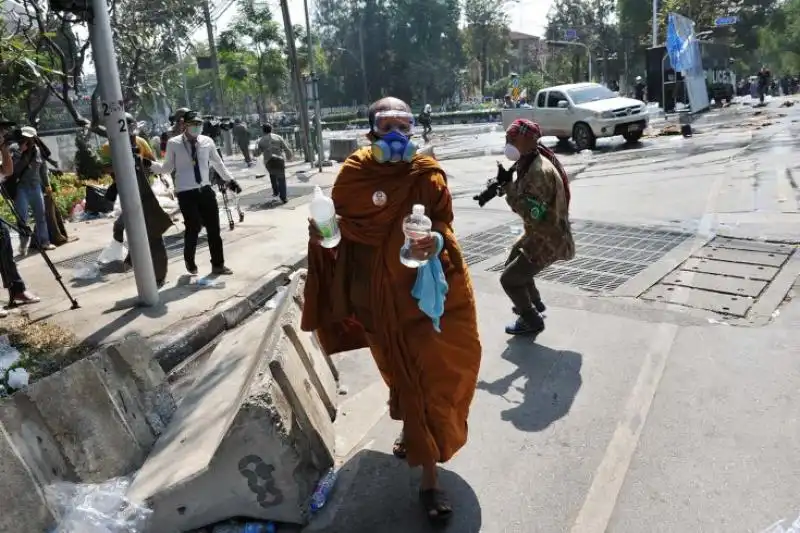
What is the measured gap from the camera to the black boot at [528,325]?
498cm

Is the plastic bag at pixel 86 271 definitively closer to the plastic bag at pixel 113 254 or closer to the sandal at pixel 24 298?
the plastic bag at pixel 113 254

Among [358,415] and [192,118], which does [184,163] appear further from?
[358,415]

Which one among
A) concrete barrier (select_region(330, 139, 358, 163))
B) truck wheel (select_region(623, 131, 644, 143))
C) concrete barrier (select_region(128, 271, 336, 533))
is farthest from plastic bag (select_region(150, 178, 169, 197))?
truck wheel (select_region(623, 131, 644, 143))

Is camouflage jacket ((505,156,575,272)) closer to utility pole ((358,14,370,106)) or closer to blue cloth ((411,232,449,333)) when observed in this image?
blue cloth ((411,232,449,333))

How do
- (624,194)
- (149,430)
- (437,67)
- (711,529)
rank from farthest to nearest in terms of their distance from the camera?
(437,67) → (624,194) → (149,430) → (711,529)

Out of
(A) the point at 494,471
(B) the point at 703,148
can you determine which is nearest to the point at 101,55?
(A) the point at 494,471

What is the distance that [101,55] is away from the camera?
5219 millimetres

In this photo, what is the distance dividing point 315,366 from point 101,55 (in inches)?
128

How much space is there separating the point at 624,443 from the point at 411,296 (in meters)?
1.52

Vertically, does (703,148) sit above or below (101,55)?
below

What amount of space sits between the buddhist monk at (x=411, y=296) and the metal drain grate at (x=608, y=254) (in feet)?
11.0

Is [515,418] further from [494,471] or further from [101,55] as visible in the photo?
[101,55]

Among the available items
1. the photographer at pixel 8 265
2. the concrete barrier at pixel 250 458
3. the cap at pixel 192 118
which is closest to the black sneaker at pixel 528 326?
the concrete barrier at pixel 250 458

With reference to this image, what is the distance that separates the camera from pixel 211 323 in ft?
18.3
